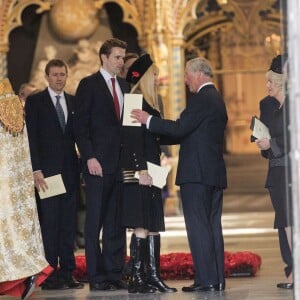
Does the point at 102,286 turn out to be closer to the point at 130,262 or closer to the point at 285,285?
the point at 130,262

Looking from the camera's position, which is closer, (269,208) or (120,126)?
(120,126)

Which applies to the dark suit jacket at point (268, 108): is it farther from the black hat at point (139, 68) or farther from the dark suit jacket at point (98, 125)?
the dark suit jacket at point (98, 125)

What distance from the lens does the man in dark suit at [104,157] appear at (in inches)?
370

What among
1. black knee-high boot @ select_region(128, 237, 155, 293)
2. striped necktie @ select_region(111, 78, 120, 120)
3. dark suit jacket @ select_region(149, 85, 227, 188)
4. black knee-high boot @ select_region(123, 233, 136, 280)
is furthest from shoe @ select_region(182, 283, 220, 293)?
striped necktie @ select_region(111, 78, 120, 120)

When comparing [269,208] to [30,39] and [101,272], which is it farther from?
[101,272]

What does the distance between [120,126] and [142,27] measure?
9699mm

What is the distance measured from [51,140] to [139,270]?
59.1 inches

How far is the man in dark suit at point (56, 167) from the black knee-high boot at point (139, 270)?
835 mm

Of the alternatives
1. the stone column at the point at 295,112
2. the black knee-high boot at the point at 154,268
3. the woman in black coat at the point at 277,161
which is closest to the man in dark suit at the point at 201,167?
the black knee-high boot at the point at 154,268

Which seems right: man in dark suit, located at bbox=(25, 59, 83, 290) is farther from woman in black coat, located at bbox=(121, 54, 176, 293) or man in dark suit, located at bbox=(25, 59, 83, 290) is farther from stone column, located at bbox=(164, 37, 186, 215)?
stone column, located at bbox=(164, 37, 186, 215)

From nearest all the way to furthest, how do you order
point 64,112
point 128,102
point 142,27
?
1. point 128,102
2. point 64,112
3. point 142,27

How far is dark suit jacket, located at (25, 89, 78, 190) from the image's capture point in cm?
988

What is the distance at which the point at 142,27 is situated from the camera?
62.3 ft

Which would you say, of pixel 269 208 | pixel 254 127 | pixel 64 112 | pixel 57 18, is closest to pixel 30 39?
pixel 57 18
